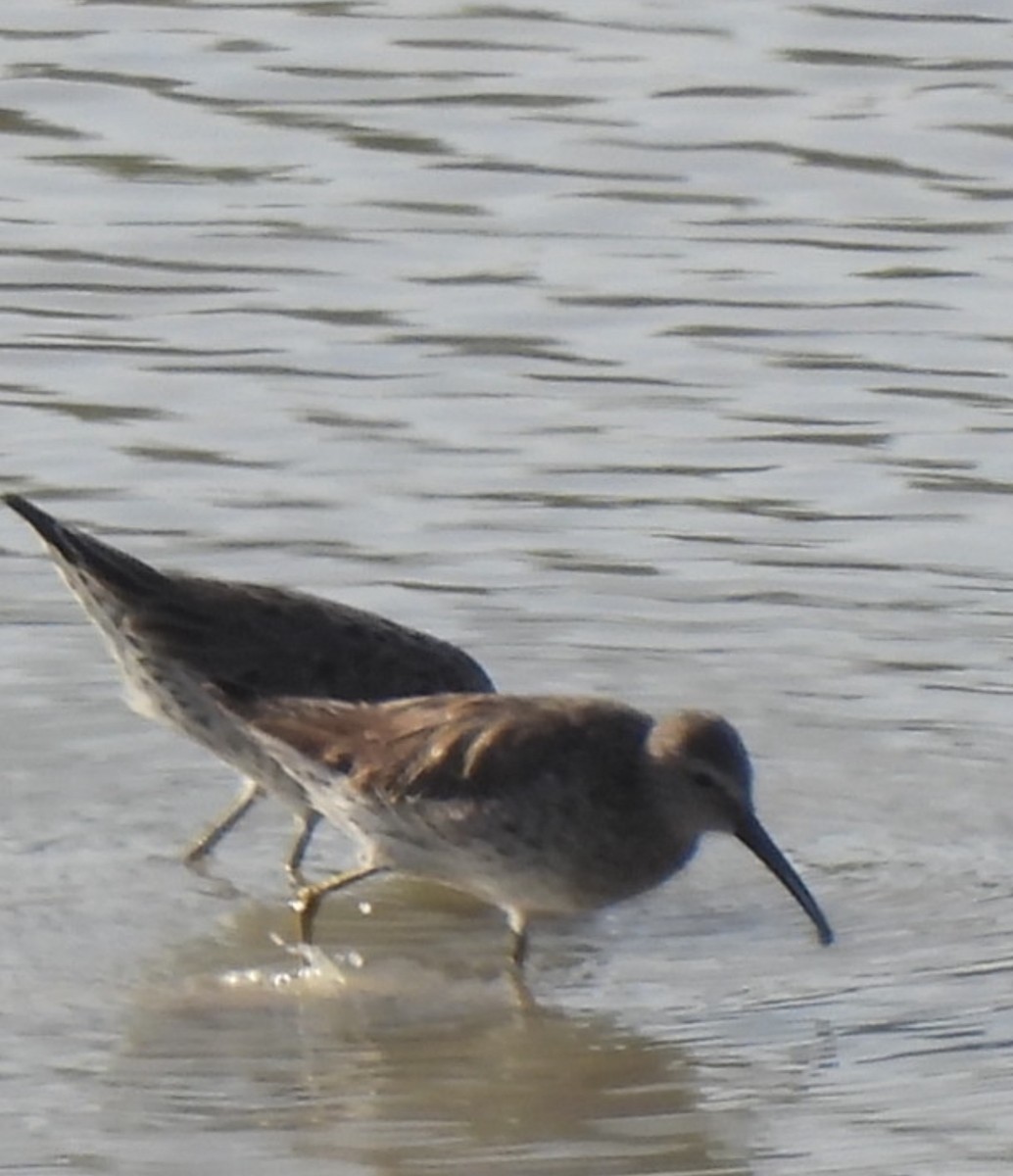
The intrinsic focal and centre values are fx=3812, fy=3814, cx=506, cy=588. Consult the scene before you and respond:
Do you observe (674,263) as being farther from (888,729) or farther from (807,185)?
(888,729)

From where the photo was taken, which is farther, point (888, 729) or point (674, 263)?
point (674, 263)

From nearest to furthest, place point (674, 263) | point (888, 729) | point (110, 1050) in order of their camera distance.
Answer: point (110, 1050) → point (888, 729) → point (674, 263)

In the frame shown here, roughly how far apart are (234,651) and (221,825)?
0.54m

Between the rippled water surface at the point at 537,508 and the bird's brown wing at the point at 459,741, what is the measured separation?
0.52 metres

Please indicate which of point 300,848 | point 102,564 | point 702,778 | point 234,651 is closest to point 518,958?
point 702,778

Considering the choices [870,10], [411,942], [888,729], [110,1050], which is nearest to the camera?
[110,1050]

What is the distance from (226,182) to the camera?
1670cm

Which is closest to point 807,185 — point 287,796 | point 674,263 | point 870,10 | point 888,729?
point 674,263

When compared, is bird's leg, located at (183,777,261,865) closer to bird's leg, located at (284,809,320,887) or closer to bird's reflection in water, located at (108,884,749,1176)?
bird's leg, located at (284,809,320,887)

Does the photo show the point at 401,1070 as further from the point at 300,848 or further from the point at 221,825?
the point at 221,825

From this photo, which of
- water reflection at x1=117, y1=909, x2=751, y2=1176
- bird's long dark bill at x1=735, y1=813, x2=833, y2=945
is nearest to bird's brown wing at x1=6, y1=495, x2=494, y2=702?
water reflection at x1=117, y1=909, x2=751, y2=1176

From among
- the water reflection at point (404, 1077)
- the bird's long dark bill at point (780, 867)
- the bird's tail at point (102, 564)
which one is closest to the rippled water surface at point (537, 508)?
the water reflection at point (404, 1077)

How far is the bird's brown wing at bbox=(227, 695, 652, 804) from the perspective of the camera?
35.5 feet

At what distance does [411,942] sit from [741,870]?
3.61ft
